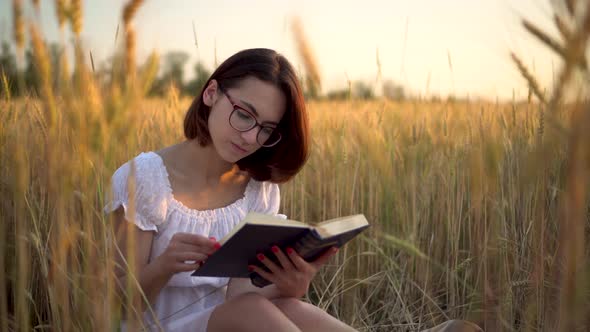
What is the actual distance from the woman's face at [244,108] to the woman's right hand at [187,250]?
1.03 ft

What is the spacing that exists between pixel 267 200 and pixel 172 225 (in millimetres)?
340

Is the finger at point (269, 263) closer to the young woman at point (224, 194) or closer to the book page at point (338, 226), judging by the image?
the young woman at point (224, 194)

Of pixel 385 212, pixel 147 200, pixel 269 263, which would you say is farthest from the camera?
pixel 385 212

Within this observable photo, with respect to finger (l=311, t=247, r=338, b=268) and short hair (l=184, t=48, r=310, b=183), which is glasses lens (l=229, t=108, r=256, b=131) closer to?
short hair (l=184, t=48, r=310, b=183)

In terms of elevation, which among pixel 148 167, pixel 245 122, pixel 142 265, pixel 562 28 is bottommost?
pixel 142 265

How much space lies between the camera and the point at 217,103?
59.5 inches

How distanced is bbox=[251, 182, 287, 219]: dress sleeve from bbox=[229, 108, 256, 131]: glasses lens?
14.2 inches

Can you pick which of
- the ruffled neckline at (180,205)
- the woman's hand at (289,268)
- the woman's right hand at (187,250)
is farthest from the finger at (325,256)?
the ruffled neckline at (180,205)

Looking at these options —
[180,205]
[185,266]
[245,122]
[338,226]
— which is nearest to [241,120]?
[245,122]

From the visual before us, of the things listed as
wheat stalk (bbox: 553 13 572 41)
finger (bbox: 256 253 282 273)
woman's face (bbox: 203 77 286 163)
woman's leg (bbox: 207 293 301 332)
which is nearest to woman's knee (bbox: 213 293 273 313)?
woman's leg (bbox: 207 293 301 332)

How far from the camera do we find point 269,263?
3.81 feet

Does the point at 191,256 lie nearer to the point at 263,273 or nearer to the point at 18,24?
the point at 263,273

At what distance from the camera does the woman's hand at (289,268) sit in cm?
114

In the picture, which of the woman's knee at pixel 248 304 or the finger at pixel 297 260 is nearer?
the finger at pixel 297 260
